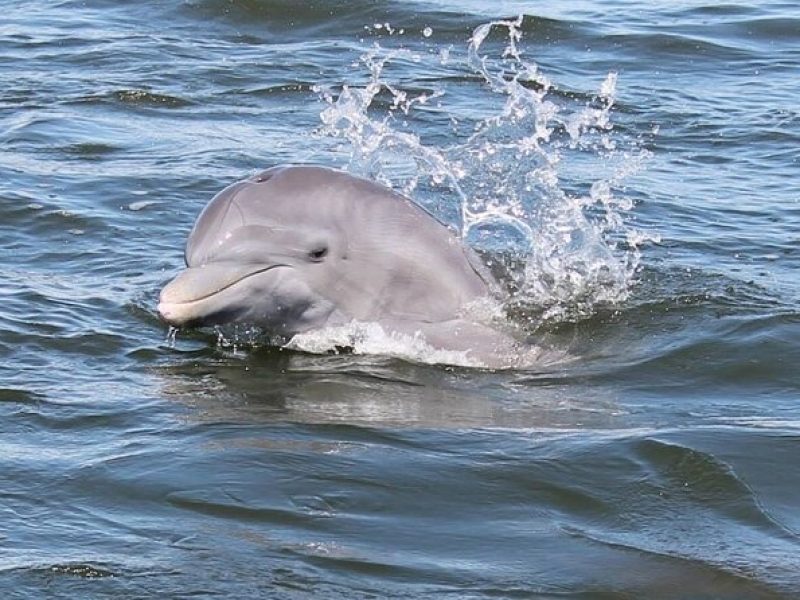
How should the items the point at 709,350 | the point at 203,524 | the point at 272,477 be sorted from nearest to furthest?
the point at 203,524, the point at 272,477, the point at 709,350

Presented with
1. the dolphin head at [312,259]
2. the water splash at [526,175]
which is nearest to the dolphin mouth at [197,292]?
the dolphin head at [312,259]

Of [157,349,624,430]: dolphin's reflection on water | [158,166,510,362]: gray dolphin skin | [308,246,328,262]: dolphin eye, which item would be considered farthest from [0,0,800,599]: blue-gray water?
[308,246,328,262]: dolphin eye

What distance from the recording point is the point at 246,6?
20.0 m

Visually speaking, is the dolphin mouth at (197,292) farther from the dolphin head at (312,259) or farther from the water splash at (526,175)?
the water splash at (526,175)

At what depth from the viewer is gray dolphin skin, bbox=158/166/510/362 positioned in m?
9.02

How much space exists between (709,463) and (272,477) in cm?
178

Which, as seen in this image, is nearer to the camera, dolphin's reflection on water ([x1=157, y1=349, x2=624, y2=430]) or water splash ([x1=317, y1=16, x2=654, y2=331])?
dolphin's reflection on water ([x1=157, y1=349, x2=624, y2=430])

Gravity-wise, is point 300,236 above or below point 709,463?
above

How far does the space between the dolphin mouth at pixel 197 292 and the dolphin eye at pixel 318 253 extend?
1.23 feet

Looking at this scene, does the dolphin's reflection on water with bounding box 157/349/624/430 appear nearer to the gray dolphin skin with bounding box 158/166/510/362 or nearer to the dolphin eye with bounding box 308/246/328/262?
the gray dolphin skin with bounding box 158/166/510/362

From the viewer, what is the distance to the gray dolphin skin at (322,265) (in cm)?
902

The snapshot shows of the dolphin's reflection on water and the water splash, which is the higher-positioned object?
the water splash

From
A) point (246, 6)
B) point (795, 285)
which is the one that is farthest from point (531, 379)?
point (246, 6)

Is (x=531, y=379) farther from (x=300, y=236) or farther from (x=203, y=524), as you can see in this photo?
(x=203, y=524)
